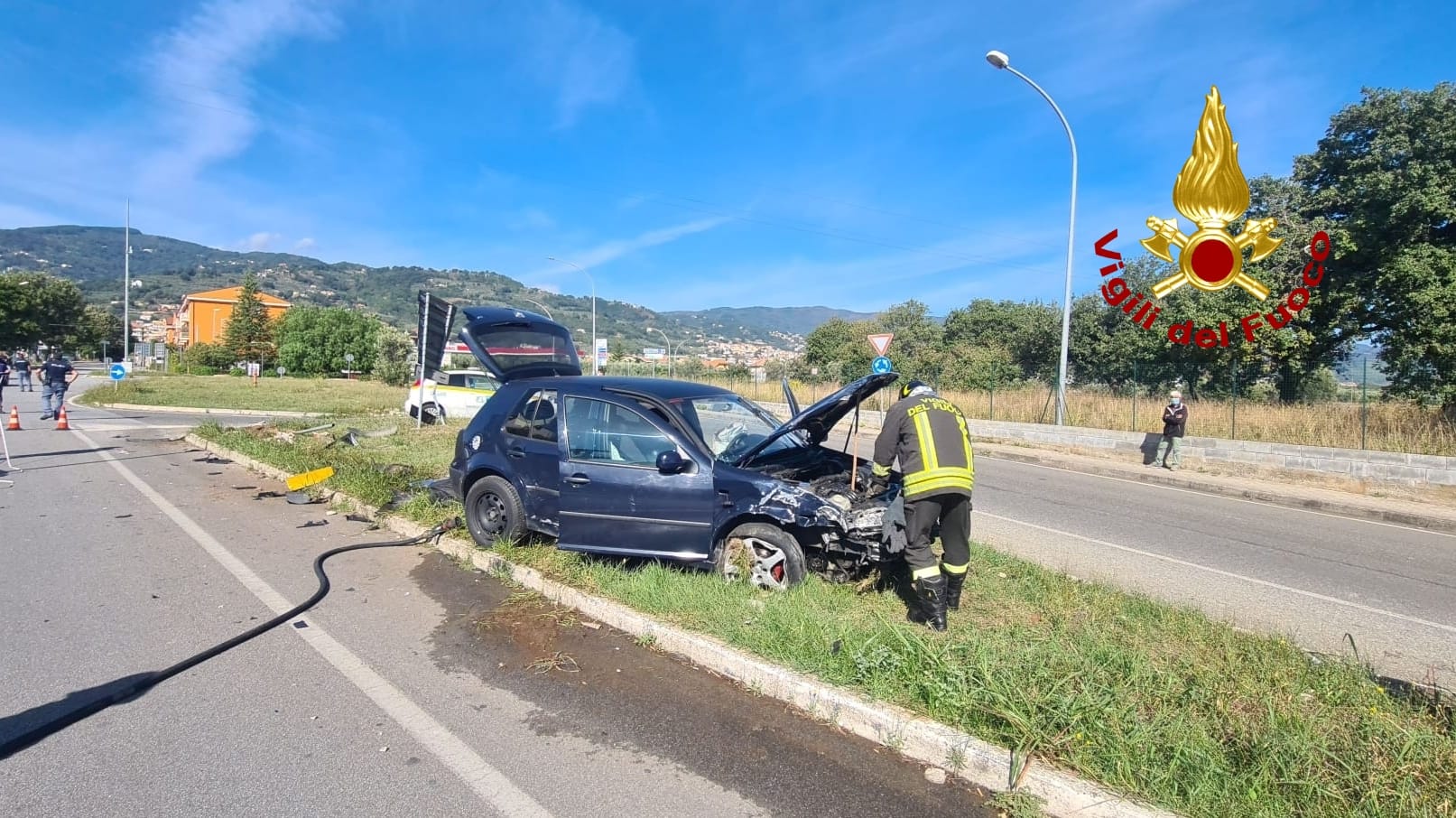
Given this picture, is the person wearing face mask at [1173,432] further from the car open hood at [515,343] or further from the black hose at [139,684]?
the black hose at [139,684]

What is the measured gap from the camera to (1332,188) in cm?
1777

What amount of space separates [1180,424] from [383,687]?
1546cm

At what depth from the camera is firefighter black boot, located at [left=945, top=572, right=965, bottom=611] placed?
4738 millimetres

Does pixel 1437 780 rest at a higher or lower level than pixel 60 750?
higher

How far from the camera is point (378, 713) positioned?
3.68m

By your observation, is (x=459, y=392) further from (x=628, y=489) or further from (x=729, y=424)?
(x=628, y=489)

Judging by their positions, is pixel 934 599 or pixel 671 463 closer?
pixel 934 599

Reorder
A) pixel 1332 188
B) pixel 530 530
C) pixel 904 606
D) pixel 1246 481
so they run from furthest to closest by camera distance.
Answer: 1. pixel 1332 188
2. pixel 1246 481
3. pixel 530 530
4. pixel 904 606

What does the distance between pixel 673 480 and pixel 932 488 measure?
1.80 metres

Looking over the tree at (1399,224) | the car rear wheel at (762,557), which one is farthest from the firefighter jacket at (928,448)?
the tree at (1399,224)

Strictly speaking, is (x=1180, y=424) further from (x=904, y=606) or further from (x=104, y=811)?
(x=104, y=811)

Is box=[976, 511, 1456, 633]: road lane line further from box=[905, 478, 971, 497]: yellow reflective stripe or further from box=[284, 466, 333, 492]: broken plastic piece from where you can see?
box=[284, 466, 333, 492]: broken plastic piece

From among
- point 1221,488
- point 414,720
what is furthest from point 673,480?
point 1221,488

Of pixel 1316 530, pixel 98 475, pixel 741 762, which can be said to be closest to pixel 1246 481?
pixel 1316 530
